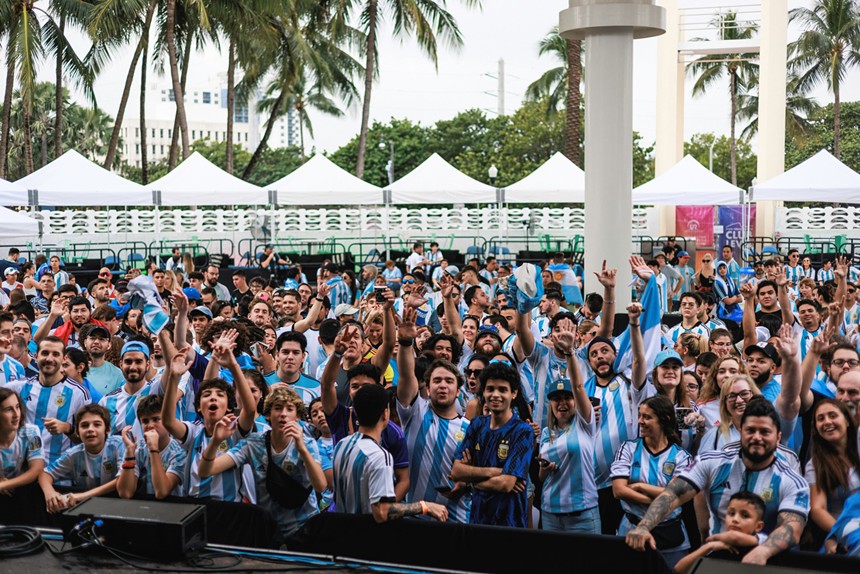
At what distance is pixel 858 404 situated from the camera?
18.1ft

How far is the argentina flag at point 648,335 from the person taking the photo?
24.2 ft

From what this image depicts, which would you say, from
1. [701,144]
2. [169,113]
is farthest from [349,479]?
[169,113]

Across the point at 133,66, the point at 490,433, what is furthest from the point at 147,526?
the point at 133,66

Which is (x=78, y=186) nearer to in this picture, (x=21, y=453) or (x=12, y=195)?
(x=12, y=195)

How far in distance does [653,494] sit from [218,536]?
2345 mm

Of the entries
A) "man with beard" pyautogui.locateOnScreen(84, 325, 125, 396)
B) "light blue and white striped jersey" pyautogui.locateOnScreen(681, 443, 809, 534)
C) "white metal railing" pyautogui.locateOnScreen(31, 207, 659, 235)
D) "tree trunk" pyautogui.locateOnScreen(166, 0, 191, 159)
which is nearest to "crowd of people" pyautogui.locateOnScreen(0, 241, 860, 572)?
"light blue and white striped jersey" pyautogui.locateOnScreen(681, 443, 809, 534)

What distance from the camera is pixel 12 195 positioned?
18719 millimetres

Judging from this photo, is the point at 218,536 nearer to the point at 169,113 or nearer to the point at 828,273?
the point at 828,273

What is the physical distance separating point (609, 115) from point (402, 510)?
871cm

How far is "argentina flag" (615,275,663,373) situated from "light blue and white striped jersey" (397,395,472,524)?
60.4 inches

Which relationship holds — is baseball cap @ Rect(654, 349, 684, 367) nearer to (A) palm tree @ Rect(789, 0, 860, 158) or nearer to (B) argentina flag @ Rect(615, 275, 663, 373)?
(B) argentina flag @ Rect(615, 275, 663, 373)

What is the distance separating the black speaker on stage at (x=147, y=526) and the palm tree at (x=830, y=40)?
150 ft

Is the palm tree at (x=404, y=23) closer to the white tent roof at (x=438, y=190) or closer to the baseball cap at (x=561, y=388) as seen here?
the white tent roof at (x=438, y=190)

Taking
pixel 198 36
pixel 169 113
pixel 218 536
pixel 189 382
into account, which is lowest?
pixel 218 536
